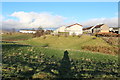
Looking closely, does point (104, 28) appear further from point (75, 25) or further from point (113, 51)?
point (113, 51)

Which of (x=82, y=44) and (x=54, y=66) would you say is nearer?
(x=54, y=66)

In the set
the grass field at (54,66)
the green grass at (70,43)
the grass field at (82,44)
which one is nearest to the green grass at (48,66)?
the grass field at (54,66)

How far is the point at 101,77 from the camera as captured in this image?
26.0 ft

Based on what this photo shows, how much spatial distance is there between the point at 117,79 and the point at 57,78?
4.49 meters

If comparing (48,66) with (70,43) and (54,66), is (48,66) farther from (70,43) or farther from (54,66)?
(70,43)

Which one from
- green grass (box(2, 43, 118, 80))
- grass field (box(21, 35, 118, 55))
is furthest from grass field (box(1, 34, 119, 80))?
grass field (box(21, 35, 118, 55))

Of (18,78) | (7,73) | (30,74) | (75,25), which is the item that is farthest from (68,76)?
(75,25)

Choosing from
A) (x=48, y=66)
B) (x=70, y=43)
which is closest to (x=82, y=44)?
(x=70, y=43)

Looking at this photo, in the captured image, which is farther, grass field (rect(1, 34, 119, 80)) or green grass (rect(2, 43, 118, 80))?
green grass (rect(2, 43, 118, 80))

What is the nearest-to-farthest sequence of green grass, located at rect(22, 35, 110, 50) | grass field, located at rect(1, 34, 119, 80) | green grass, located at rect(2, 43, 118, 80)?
grass field, located at rect(1, 34, 119, 80), green grass, located at rect(2, 43, 118, 80), green grass, located at rect(22, 35, 110, 50)

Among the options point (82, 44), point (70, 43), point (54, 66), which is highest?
point (70, 43)

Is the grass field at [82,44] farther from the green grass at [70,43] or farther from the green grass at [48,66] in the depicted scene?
the green grass at [48,66]

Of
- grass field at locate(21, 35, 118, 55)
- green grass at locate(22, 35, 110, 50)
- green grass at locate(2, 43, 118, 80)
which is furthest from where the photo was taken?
green grass at locate(22, 35, 110, 50)

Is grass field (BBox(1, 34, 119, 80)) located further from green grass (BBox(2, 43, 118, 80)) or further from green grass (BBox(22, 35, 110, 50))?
green grass (BBox(22, 35, 110, 50))
